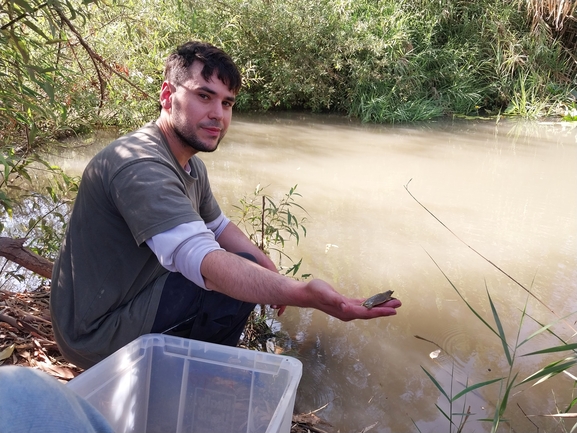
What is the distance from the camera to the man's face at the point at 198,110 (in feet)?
6.02

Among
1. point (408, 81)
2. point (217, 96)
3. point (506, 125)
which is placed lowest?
point (506, 125)

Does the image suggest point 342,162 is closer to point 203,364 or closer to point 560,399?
point 560,399

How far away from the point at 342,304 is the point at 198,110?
910 millimetres

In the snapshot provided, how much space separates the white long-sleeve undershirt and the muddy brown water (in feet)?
2.95

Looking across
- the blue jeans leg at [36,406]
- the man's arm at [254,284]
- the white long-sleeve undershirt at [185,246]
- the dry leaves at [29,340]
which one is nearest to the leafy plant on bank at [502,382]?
the man's arm at [254,284]

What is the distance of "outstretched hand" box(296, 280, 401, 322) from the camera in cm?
129

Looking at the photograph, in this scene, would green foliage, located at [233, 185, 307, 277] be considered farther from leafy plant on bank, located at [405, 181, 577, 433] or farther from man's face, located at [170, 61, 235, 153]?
leafy plant on bank, located at [405, 181, 577, 433]

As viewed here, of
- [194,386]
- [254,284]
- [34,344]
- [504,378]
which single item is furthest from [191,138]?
[504,378]

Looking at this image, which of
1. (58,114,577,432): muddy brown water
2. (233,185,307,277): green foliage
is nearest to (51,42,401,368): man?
(233,185,307,277): green foliage

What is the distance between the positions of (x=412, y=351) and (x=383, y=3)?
7.68m

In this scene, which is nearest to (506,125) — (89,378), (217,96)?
(217,96)

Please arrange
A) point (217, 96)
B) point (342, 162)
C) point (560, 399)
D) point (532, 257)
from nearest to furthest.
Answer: point (217, 96) → point (560, 399) → point (532, 257) → point (342, 162)

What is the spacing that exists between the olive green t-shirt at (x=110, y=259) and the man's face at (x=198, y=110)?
0.41ft

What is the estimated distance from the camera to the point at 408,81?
8648 mm
